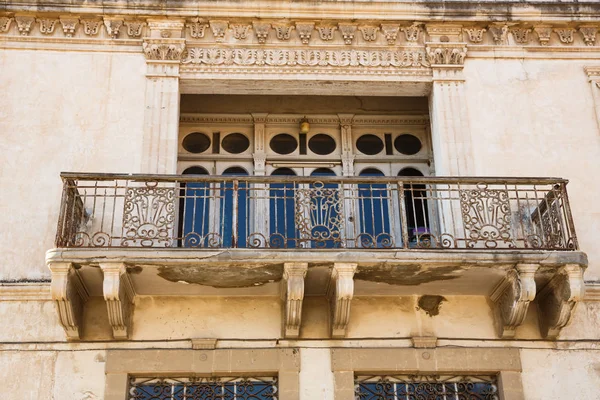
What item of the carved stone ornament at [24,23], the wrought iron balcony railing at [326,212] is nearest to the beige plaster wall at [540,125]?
the wrought iron balcony railing at [326,212]

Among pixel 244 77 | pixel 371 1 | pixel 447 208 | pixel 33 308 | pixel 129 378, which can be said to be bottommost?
pixel 129 378

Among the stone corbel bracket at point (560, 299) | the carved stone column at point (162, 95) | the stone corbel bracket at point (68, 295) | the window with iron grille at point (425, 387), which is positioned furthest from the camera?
the carved stone column at point (162, 95)

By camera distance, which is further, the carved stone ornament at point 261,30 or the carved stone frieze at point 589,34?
the carved stone frieze at point 589,34

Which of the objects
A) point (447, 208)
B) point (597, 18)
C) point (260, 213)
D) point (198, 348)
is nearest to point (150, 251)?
point (198, 348)

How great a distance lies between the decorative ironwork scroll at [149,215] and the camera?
34.3 ft

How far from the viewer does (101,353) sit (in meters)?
10.4

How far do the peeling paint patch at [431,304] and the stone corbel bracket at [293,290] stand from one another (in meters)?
1.40

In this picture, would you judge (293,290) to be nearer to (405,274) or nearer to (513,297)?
(405,274)

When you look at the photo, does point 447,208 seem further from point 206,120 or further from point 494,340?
point 206,120

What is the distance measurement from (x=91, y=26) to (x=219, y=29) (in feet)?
5.15

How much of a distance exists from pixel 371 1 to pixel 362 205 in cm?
255

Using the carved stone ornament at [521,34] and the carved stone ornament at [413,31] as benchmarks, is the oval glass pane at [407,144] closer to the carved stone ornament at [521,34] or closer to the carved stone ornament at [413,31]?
the carved stone ornament at [413,31]

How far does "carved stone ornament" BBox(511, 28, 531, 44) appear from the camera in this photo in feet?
41.0

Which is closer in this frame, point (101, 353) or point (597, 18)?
point (101, 353)
